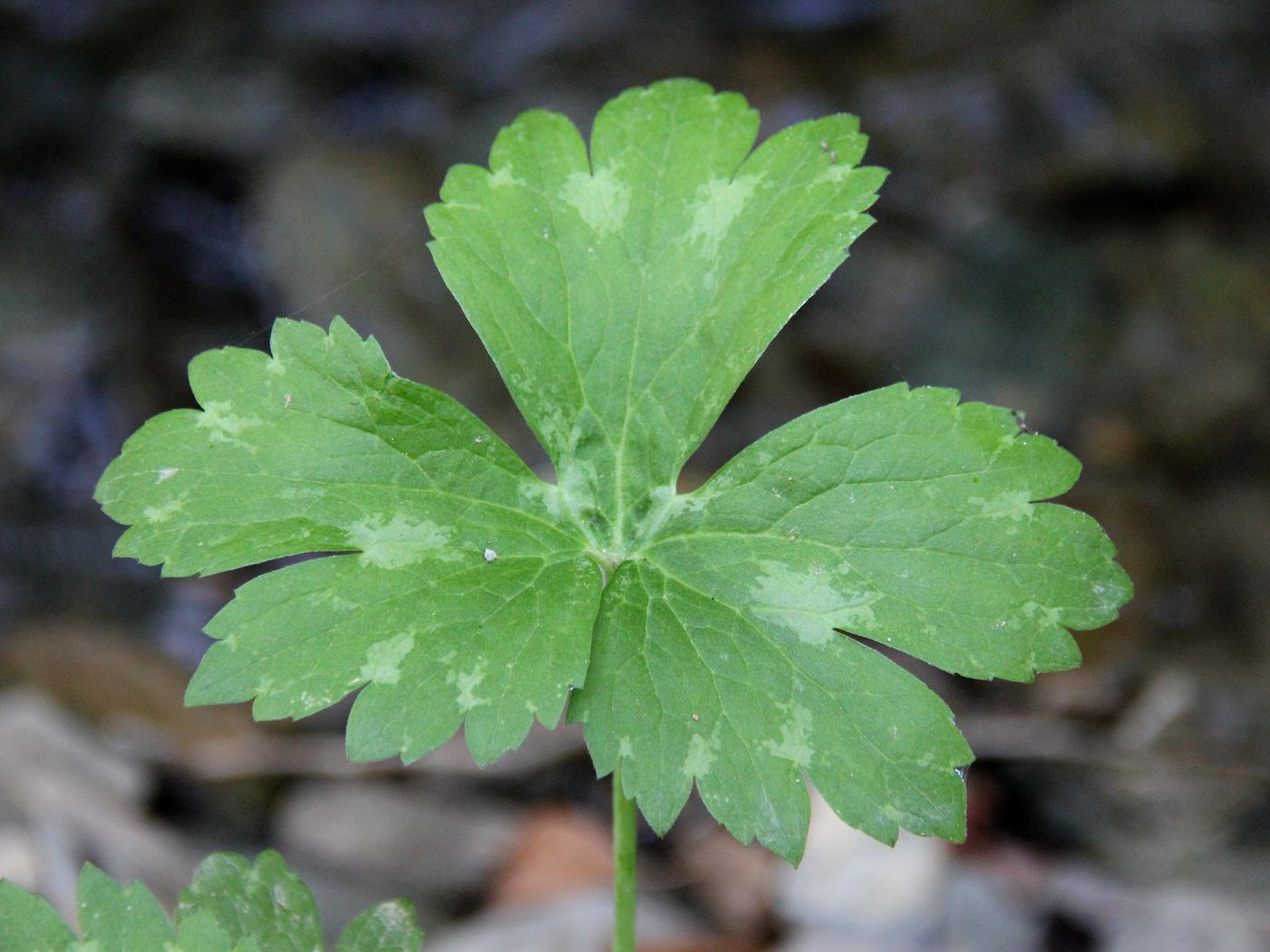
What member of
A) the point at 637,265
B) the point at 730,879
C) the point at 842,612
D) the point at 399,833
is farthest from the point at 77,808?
the point at 842,612

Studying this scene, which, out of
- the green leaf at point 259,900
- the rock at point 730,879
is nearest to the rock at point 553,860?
the rock at point 730,879

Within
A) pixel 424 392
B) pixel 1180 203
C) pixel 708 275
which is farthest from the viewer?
pixel 1180 203

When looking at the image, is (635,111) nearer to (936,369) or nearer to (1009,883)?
(1009,883)

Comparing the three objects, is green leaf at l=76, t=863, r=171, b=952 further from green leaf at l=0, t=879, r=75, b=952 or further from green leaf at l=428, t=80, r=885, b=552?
green leaf at l=428, t=80, r=885, b=552

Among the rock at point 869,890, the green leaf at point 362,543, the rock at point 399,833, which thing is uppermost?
the green leaf at point 362,543

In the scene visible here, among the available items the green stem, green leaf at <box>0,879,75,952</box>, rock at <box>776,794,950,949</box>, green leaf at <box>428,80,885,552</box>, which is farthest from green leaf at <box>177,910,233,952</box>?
rock at <box>776,794,950,949</box>

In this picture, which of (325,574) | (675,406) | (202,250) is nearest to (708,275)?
(675,406)

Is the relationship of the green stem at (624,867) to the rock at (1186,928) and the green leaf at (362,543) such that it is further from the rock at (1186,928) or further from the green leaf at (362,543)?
the rock at (1186,928)

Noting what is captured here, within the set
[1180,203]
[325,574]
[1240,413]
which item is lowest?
[325,574]

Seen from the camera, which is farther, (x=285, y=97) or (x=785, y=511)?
(x=285, y=97)
